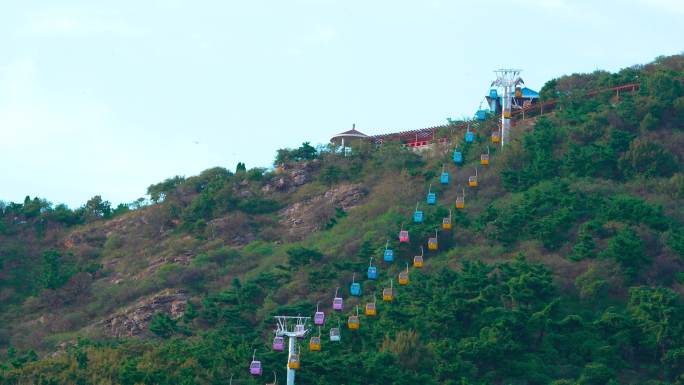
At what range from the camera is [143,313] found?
68625 millimetres

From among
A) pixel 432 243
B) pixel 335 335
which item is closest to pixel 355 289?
pixel 432 243

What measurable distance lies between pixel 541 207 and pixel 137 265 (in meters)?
19.1

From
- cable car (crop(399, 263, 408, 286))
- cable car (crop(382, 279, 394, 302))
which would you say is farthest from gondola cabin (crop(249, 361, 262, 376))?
cable car (crop(399, 263, 408, 286))

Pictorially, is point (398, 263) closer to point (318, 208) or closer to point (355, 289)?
point (355, 289)

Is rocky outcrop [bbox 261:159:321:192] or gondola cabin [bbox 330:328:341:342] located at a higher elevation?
rocky outcrop [bbox 261:159:321:192]

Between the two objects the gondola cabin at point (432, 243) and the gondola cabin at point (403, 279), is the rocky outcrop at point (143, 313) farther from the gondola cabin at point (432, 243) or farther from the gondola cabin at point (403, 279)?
the gondola cabin at point (432, 243)

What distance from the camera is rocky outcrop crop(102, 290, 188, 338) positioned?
67625mm

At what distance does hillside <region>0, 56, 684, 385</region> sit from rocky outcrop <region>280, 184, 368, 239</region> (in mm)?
110

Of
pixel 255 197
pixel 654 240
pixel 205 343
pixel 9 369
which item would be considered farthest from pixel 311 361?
pixel 255 197

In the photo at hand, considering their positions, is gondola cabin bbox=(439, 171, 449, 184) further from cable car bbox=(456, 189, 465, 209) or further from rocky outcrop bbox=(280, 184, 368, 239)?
rocky outcrop bbox=(280, 184, 368, 239)

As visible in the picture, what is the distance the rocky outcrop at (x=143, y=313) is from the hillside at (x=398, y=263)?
4.1 inches

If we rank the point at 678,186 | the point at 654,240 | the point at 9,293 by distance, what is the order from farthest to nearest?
the point at 9,293 < the point at 678,186 < the point at 654,240

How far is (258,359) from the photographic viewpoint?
56125mm

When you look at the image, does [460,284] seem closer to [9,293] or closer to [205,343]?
[205,343]
